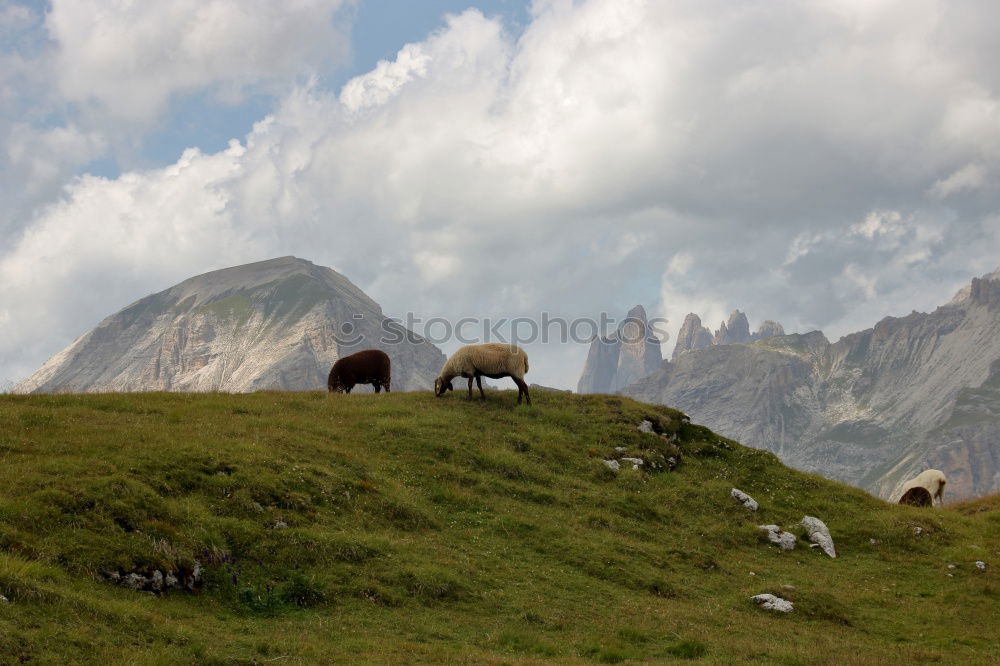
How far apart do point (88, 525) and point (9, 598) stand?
3.97m

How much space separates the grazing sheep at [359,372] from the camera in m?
43.7

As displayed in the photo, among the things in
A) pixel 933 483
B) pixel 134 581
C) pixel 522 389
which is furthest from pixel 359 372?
pixel 933 483

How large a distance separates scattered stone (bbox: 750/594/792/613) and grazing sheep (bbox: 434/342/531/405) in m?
15.5

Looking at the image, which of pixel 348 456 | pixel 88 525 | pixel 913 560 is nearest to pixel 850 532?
pixel 913 560

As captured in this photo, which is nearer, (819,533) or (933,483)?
(819,533)

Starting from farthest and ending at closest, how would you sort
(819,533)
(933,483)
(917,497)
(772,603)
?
1. (933,483)
2. (917,497)
3. (819,533)
4. (772,603)

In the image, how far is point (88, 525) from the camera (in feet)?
62.4

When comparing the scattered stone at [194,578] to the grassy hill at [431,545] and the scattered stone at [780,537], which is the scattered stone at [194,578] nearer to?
the grassy hill at [431,545]

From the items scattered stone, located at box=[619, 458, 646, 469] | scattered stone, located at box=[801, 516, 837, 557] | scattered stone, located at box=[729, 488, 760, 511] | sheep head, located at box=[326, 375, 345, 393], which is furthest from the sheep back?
scattered stone, located at box=[801, 516, 837, 557]

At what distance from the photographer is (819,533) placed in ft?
103

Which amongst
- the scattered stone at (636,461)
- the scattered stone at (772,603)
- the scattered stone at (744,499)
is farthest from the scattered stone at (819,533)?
the scattered stone at (772,603)

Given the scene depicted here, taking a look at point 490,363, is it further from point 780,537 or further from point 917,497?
point 917,497

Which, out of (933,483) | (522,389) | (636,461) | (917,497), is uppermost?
(522,389)

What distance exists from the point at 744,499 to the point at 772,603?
943 cm
